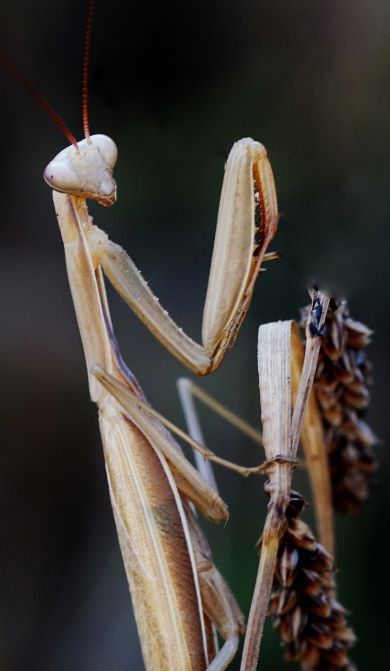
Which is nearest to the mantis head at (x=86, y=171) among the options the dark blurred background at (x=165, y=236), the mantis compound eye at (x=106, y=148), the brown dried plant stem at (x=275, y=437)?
the mantis compound eye at (x=106, y=148)

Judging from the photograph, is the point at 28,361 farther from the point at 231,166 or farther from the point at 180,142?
the point at 231,166

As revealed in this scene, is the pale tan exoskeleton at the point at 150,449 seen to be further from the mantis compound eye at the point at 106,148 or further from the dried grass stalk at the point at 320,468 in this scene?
the dried grass stalk at the point at 320,468

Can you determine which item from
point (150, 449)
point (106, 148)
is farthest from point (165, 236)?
point (150, 449)

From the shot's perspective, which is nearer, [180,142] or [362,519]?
[362,519]

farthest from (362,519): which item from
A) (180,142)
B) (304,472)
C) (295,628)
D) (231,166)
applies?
(180,142)

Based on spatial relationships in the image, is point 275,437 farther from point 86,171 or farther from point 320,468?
point 86,171

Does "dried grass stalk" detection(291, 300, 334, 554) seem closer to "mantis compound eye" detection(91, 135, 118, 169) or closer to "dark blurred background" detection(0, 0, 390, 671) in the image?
"dark blurred background" detection(0, 0, 390, 671)

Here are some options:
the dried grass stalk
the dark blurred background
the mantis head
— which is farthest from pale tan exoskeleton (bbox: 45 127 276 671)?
the dark blurred background
